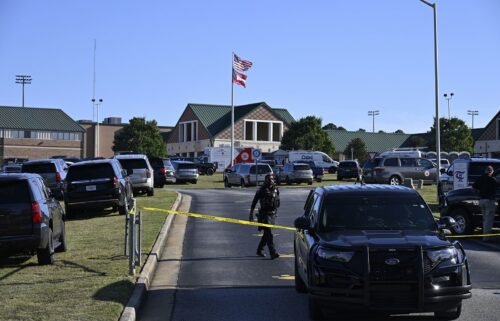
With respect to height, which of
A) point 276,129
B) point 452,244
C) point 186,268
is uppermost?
point 276,129

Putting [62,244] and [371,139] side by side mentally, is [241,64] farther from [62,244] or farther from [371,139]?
[371,139]

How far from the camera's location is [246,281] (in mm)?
10938

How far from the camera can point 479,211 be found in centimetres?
1706

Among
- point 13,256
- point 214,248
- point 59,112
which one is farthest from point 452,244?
point 59,112

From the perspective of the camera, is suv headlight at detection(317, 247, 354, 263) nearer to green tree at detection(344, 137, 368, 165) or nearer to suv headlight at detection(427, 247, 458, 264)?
suv headlight at detection(427, 247, 458, 264)

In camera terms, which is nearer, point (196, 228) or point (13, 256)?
point (13, 256)

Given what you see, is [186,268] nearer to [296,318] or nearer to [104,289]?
[104,289]

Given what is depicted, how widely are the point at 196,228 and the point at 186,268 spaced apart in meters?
6.76

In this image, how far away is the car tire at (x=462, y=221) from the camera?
17.1m

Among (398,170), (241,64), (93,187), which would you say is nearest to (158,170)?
(398,170)

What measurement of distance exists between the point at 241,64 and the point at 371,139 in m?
58.3

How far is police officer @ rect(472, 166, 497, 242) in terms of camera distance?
16078mm

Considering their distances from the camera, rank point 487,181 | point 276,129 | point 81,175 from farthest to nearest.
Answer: point 276,129, point 81,175, point 487,181

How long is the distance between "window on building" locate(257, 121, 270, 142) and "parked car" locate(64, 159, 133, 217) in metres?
76.9
